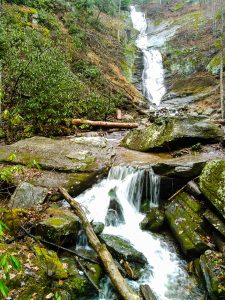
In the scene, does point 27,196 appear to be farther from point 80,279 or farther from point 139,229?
point 139,229

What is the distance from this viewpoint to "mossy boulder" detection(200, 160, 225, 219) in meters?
6.73

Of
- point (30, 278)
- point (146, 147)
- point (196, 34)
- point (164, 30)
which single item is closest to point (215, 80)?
point (196, 34)

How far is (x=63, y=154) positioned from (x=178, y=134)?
4377 millimetres

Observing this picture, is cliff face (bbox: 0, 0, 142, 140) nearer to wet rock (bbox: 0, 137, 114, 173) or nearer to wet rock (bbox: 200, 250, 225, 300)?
wet rock (bbox: 0, 137, 114, 173)

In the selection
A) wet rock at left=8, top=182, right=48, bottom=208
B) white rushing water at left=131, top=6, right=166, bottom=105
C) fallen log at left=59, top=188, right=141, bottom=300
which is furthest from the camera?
white rushing water at left=131, top=6, right=166, bottom=105

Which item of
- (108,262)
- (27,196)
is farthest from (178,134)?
(108,262)

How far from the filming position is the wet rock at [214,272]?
5586mm

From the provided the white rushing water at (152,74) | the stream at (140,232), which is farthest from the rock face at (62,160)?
the white rushing water at (152,74)

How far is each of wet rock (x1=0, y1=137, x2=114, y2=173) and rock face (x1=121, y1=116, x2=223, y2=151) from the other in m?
1.66

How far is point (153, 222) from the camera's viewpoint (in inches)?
309

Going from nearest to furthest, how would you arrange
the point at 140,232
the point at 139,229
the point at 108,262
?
the point at 108,262, the point at 140,232, the point at 139,229

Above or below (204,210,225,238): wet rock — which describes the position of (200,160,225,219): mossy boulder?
above

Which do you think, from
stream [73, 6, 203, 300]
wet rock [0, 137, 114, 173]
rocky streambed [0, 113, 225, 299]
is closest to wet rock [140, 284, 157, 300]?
stream [73, 6, 203, 300]

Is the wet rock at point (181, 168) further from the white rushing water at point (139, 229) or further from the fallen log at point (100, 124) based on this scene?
the fallen log at point (100, 124)
